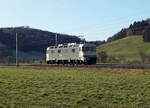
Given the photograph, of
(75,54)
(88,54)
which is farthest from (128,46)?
(75,54)

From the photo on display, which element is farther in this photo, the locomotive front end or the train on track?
the train on track

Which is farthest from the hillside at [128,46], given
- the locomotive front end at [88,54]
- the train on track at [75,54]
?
the locomotive front end at [88,54]

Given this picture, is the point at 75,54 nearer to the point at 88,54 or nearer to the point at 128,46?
the point at 88,54

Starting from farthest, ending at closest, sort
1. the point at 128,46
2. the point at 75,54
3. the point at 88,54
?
the point at 128,46 → the point at 75,54 → the point at 88,54

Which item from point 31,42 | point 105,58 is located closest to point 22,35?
point 31,42

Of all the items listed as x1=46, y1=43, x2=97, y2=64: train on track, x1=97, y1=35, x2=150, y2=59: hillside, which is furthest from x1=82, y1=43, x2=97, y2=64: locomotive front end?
x1=97, y1=35, x2=150, y2=59: hillside

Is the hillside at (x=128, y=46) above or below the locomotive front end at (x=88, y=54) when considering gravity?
above

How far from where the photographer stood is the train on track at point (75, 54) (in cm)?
3622

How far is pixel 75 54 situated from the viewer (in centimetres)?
3728

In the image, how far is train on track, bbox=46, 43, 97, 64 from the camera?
3622 cm

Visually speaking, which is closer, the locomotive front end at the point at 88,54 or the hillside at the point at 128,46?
the locomotive front end at the point at 88,54

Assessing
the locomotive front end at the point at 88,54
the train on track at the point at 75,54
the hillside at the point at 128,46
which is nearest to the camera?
the locomotive front end at the point at 88,54

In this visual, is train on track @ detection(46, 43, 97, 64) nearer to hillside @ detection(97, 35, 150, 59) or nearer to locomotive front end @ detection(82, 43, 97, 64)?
locomotive front end @ detection(82, 43, 97, 64)

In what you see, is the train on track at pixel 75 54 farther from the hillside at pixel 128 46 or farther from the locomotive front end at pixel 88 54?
the hillside at pixel 128 46
